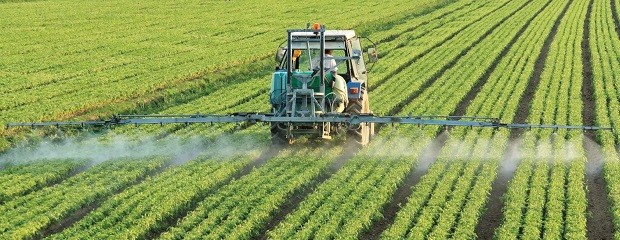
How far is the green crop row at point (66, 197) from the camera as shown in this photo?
12391mm

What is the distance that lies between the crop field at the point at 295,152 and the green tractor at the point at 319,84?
666 mm

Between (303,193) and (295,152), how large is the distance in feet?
8.50

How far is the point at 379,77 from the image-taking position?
29.1 m

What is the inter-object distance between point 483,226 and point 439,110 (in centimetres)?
1002

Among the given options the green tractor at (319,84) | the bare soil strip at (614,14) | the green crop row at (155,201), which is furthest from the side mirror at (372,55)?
the bare soil strip at (614,14)

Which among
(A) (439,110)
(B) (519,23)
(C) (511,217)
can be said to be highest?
(C) (511,217)

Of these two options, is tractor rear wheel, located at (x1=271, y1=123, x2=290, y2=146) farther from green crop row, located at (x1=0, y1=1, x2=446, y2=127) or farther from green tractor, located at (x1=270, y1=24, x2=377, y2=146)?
green crop row, located at (x1=0, y1=1, x2=446, y2=127)

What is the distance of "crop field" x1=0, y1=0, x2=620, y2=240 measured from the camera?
12.8 metres

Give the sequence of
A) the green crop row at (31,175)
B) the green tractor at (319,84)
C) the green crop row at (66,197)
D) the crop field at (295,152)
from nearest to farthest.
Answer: the green crop row at (66,197), the crop field at (295,152), the green crop row at (31,175), the green tractor at (319,84)

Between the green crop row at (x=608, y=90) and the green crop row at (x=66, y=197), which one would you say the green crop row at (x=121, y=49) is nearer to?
the green crop row at (x=66, y=197)

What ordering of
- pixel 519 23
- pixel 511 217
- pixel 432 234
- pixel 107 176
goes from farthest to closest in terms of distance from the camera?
pixel 519 23 < pixel 107 176 < pixel 511 217 < pixel 432 234

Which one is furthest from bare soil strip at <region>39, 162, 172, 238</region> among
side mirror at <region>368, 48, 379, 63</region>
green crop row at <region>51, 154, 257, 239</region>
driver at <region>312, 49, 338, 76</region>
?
side mirror at <region>368, 48, 379, 63</region>

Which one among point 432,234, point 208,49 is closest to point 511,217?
point 432,234

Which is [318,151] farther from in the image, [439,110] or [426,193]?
[439,110]
